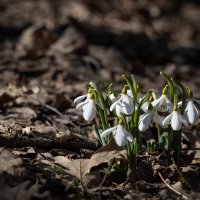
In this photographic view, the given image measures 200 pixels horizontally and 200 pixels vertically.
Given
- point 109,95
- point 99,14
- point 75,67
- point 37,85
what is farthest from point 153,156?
point 99,14

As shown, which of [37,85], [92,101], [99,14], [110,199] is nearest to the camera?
[110,199]

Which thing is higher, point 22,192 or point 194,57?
point 194,57

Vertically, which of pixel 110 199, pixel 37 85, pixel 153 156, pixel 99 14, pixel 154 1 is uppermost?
pixel 154 1

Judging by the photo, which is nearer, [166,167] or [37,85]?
[166,167]

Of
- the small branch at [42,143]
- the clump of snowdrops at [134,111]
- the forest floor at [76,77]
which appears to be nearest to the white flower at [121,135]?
the clump of snowdrops at [134,111]

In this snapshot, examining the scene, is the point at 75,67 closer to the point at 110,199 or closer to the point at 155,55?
the point at 155,55

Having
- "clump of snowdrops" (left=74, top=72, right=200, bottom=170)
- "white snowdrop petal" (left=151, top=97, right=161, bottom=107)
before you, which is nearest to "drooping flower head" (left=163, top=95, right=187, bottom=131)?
"clump of snowdrops" (left=74, top=72, right=200, bottom=170)

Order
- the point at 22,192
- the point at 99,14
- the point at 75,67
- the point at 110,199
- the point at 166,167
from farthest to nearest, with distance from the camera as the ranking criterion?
the point at 99,14 → the point at 75,67 → the point at 166,167 → the point at 110,199 → the point at 22,192

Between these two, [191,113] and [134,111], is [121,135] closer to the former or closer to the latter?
[134,111]
